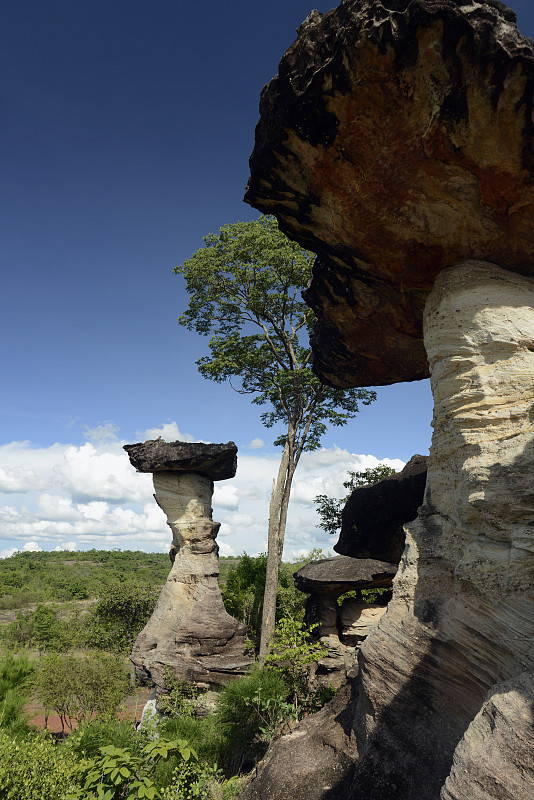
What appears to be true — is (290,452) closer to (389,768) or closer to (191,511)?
(191,511)

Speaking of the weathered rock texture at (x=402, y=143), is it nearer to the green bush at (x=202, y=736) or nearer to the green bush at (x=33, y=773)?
the green bush at (x=33, y=773)

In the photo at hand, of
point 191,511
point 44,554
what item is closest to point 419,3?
point 191,511

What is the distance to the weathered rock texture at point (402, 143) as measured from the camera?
439 centimetres

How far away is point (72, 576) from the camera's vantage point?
192 feet

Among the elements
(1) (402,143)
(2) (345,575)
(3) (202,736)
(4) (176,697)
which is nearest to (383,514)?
(2) (345,575)

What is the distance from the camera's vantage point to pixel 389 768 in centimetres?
448

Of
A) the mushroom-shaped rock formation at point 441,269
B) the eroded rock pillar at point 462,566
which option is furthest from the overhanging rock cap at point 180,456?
the eroded rock pillar at point 462,566

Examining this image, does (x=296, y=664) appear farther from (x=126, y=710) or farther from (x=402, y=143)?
(x=402, y=143)

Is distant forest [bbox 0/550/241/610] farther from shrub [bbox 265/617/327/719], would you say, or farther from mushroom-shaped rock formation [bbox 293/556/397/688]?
shrub [bbox 265/617/327/719]

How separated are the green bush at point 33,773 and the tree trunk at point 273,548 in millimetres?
8447

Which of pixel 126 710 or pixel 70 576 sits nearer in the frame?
pixel 126 710

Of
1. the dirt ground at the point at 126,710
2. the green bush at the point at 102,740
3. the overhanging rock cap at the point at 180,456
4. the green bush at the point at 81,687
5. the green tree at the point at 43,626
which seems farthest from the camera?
the green tree at the point at 43,626

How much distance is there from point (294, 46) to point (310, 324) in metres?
13.5

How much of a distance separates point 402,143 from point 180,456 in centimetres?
1331
